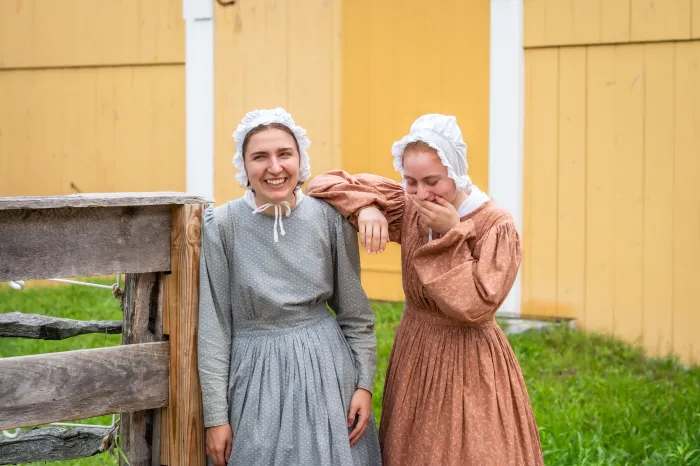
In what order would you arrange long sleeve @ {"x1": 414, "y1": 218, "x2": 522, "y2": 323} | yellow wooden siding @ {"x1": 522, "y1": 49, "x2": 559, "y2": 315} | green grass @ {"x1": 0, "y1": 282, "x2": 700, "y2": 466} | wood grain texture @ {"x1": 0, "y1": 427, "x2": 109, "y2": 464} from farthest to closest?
yellow wooden siding @ {"x1": 522, "y1": 49, "x2": 559, "y2": 315} < green grass @ {"x1": 0, "y1": 282, "x2": 700, "y2": 466} < wood grain texture @ {"x1": 0, "y1": 427, "x2": 109, "y2": 464} < long sleeve @ {"x1": 414, "y1": 218, "x2": 522, "y2": 323}

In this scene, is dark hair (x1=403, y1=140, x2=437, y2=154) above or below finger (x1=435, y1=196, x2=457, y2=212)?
above

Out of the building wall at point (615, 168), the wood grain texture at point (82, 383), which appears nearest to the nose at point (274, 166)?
the wood grain texture at point (82, 383)

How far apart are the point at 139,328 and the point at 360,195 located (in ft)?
2.56

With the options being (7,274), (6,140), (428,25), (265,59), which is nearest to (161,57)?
(265,59)

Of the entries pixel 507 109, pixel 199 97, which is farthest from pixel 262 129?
pixel 199 97

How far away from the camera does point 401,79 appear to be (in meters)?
6.98

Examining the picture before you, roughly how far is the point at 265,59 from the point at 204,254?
182 inches

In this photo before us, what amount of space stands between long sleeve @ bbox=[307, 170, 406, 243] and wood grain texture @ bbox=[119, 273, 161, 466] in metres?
0.58

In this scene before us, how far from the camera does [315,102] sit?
7156 mm

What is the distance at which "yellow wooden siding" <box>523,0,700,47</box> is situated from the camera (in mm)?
5973

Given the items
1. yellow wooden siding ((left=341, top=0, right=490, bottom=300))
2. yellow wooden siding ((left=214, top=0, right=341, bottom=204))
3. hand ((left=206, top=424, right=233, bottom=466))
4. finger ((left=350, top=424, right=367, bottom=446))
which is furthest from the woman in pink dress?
yellow wooden siding ((left=214, top=0, right=341, bottom=204))

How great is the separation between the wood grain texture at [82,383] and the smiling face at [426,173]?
35.0 inches

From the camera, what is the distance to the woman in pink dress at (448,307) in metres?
2.77

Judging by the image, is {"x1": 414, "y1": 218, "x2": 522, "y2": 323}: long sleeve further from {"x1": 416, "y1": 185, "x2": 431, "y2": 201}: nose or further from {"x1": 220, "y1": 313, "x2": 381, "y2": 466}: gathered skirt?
{"x1": 220, "y1": 313, "x2": 381, "y2": 466}: gathered skirt
